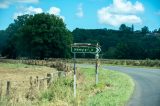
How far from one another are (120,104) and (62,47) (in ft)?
286

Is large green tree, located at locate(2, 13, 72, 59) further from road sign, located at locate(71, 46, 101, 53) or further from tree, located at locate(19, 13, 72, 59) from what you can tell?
road sign, located at locate(71, 46, 101, 53)

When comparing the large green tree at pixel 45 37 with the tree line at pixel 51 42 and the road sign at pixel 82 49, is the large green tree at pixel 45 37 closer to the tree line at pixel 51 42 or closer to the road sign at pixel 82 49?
the tree line at pixel 51 42

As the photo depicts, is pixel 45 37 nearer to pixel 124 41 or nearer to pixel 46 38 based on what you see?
pixel 46 38

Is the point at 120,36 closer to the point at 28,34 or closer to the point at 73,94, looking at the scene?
the point at 28,34

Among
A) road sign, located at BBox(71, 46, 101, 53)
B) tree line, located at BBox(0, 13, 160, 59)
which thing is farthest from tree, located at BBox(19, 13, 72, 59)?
road sign, located at BBox(71, 46, 101, 53)

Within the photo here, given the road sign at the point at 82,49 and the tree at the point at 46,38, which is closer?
the road sign at the point at 82,49

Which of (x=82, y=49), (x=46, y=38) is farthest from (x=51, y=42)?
(x=82, y=49)

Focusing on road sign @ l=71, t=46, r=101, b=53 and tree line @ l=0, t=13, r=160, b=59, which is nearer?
road sign @ l=71, t=46, r=101, b=53

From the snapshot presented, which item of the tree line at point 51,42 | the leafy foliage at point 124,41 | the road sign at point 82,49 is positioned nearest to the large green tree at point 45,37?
the tree line at point 51,42

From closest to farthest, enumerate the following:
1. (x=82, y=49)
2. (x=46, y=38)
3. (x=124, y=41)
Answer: (x=82, y=49) → (x=46, y=38) → (x=124, y=41)

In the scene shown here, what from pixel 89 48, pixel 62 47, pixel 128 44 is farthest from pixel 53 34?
pixel 89 48

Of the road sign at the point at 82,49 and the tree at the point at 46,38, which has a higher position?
the tree at the point at 46,38

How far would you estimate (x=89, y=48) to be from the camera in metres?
22.2

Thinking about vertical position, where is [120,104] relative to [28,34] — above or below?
below
